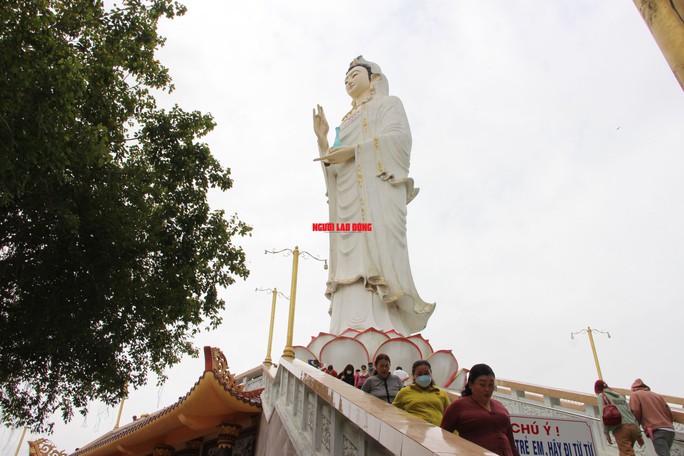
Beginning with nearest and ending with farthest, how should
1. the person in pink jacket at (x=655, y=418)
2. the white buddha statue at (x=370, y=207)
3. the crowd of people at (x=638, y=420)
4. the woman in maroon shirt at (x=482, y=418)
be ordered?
1. the woman in maroon shirt at (x=482, y=418)
2. the crowd of people at (x=638, y=420)
3. the person in pink jacket at (x=655, y=418)
4. the white buddha statue at (x=370, y=207)

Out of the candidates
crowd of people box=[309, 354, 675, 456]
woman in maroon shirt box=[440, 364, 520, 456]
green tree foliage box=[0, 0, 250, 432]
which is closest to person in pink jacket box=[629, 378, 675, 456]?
crowd of people box=[309, 354, 675, 456]

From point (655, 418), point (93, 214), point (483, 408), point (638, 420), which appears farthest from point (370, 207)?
point (483, 408)

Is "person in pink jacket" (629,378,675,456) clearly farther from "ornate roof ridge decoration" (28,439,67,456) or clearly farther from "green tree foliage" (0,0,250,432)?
"ornate roof ridge decoration" (28,439,67,456)

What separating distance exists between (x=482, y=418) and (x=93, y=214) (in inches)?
197

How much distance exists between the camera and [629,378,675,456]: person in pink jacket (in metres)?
4.64

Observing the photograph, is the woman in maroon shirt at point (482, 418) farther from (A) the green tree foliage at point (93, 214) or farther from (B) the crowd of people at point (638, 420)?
(A) the green tree foliage at point (93, 214)

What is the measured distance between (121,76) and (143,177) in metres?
1.28

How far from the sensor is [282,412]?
5.30 metres

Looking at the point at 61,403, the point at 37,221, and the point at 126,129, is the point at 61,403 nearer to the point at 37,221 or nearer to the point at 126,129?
the point at 37,221

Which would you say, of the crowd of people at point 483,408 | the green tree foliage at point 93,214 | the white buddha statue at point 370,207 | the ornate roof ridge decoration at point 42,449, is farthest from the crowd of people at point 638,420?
the ornate roof ridge decoration at point 42,449

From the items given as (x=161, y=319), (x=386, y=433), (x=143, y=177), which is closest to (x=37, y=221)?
(x=143, y=177)

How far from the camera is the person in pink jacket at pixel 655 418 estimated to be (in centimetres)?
464

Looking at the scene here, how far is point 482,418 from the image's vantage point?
279cm

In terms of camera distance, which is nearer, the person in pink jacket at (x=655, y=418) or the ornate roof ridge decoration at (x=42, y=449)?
the person in pink jacket at (x=655, y=418)
